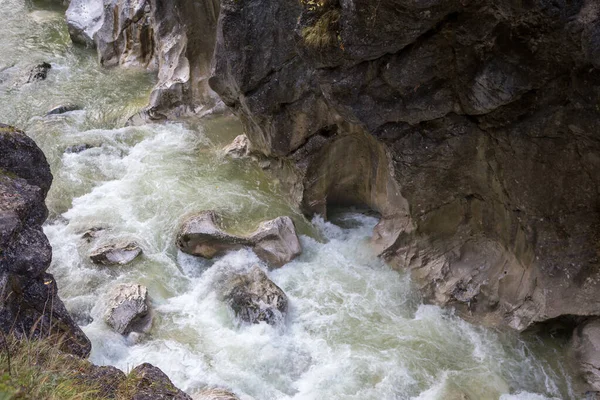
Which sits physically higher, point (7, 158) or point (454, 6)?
point (454, 6)

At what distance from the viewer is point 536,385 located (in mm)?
8867

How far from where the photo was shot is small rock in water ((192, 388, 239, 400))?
315 inches

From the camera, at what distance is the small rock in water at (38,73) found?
1692 cm

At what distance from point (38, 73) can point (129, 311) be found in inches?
421

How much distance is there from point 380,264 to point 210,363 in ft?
12.7

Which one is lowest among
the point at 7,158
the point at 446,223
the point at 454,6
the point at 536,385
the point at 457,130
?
the point at 536,385

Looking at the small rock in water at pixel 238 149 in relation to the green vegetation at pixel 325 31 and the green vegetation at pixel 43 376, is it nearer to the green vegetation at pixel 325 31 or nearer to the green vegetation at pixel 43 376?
the green vegetation at pixel 325 31

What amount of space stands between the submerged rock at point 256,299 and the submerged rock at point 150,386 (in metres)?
3.77

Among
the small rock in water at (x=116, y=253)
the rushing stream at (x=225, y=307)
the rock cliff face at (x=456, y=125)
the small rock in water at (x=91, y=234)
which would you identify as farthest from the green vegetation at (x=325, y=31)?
the small rock in water at (x=91, y=234)

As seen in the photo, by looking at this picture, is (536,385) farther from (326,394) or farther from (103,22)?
(103,22)

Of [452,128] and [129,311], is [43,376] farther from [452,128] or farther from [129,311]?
[452,128]

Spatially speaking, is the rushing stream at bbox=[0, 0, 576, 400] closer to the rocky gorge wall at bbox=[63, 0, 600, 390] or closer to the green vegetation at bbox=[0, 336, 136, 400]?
the rocky gorge wall at bbox=[63, 0, 600, 390]

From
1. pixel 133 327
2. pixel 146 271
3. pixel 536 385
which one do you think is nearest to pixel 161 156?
pixel 146 271

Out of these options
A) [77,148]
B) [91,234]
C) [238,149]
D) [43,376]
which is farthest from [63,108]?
[43,376]
